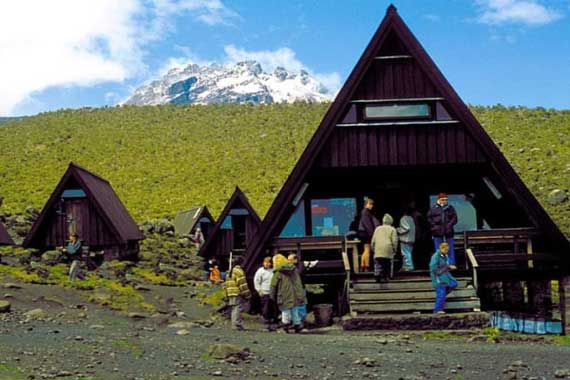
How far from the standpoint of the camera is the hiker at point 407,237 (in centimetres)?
1945

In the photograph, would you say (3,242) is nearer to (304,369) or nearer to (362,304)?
(362,304)

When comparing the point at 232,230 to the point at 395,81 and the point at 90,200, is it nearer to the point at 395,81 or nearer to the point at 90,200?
the point at 90,200

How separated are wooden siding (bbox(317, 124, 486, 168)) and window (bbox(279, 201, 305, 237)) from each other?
1925 mm

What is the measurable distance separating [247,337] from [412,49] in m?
9.62

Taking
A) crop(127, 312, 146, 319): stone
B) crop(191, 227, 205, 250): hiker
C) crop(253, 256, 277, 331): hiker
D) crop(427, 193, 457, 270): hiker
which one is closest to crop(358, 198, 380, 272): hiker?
crop(427, 193, 457, 270): hiker

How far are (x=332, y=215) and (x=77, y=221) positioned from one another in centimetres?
1613

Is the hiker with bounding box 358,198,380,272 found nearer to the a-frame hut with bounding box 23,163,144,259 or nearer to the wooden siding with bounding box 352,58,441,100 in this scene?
the wooden siding with bounding box 352,58,441,100

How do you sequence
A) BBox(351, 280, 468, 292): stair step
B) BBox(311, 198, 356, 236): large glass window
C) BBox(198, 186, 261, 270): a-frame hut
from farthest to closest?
1. BBox(198, 186, 261, 270): a-frame hut
2. BBox(311, 198, 356, 236): large glass window
3. BBox(351, 280, 468, 292): stair step

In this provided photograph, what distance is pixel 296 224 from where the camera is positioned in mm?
21641

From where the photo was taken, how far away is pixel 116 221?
3462cm

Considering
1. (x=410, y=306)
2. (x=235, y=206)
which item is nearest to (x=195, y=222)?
(x=235, y=206)

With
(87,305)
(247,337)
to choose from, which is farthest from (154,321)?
(247,337)

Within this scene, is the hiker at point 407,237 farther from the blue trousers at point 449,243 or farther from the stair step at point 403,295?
the stair step at point 403,295

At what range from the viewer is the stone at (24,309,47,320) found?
1702 cm
